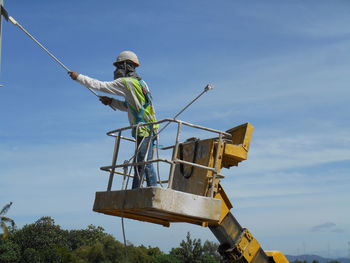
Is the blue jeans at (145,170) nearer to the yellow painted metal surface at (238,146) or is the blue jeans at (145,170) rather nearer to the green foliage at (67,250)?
the yellow painted metal surface at (238,146)

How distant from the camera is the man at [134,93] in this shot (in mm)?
8977

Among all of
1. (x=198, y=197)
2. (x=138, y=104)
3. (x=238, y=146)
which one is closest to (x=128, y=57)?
(x=138, y=104)

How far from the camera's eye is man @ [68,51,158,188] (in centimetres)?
898

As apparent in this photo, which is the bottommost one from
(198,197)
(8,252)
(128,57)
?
(198,197)

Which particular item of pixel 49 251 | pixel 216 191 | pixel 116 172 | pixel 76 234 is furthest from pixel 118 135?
pixel 76 234

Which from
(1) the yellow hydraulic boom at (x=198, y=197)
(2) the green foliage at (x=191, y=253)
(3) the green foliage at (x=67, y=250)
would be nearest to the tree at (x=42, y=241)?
(3) the green foliage at (x=67, y=250)

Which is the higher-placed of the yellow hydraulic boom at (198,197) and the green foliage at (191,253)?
the green foliage at (191,253)

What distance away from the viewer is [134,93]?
30.0ft

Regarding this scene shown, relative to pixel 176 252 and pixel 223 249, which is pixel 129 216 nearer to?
pixel 223 249

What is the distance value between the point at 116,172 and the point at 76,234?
75.0 m

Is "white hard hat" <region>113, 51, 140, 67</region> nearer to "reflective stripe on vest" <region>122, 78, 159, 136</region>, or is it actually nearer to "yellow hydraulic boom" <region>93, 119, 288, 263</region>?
"reflective stripe on vest" <region>122, 78, 159, 136</region>

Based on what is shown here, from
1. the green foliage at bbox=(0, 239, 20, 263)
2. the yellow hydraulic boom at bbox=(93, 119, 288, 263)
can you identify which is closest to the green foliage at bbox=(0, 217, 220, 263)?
the green foliage at bbox=(0, 239, 20, 263)

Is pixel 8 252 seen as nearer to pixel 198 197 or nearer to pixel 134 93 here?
pixel 134 93

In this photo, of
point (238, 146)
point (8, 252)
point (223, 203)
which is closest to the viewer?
point (238, 146)
